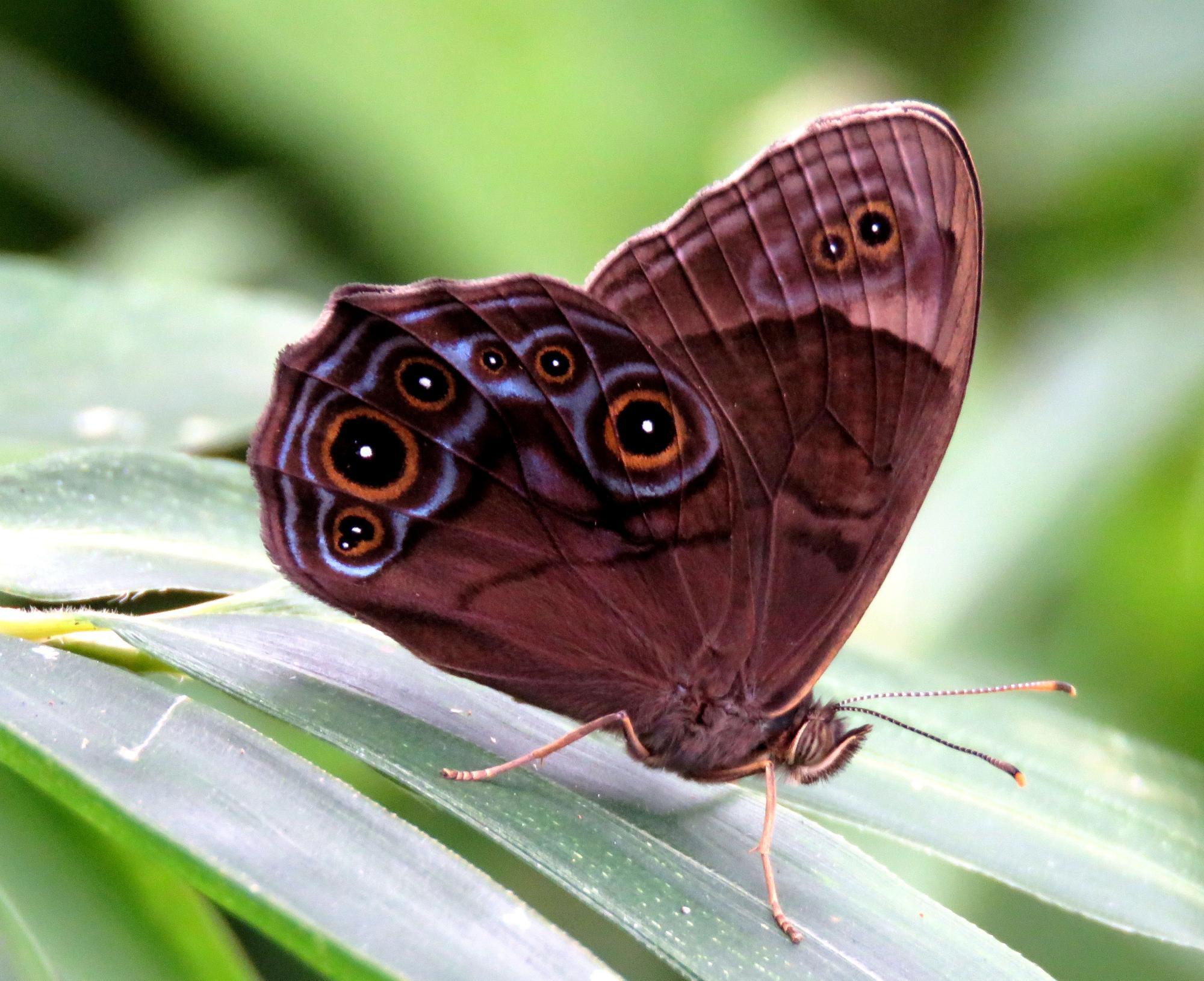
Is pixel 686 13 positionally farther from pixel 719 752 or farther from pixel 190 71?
pixel 719 752

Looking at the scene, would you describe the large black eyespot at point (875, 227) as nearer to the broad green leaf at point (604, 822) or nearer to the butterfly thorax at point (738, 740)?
the butterfly thorax at point (738, 740)

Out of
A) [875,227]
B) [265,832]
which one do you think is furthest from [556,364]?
[265,832]

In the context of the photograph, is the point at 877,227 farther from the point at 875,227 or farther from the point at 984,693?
the point at 984,693

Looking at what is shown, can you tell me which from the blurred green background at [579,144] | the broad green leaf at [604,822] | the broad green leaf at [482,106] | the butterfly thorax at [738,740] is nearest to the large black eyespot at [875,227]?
→ the butterfly thorax at [738,740]

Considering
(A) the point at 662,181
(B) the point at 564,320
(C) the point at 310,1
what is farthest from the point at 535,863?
(C) the point at 310,1

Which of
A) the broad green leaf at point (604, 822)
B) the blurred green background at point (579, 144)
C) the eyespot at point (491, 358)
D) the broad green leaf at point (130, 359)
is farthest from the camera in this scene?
the blurred green background at point (579, 144)

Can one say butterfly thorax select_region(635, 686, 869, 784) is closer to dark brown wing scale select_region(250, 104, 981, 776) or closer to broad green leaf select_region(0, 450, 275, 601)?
dark brown wing scale select_region(250, 104, 981, 776)

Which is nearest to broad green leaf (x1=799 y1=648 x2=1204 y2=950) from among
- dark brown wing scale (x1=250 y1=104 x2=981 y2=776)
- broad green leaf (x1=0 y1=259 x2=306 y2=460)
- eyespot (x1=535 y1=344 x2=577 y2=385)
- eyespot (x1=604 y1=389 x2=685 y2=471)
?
dark brown wing scale (x1=250 y1=104 x2=981 y2=776)
